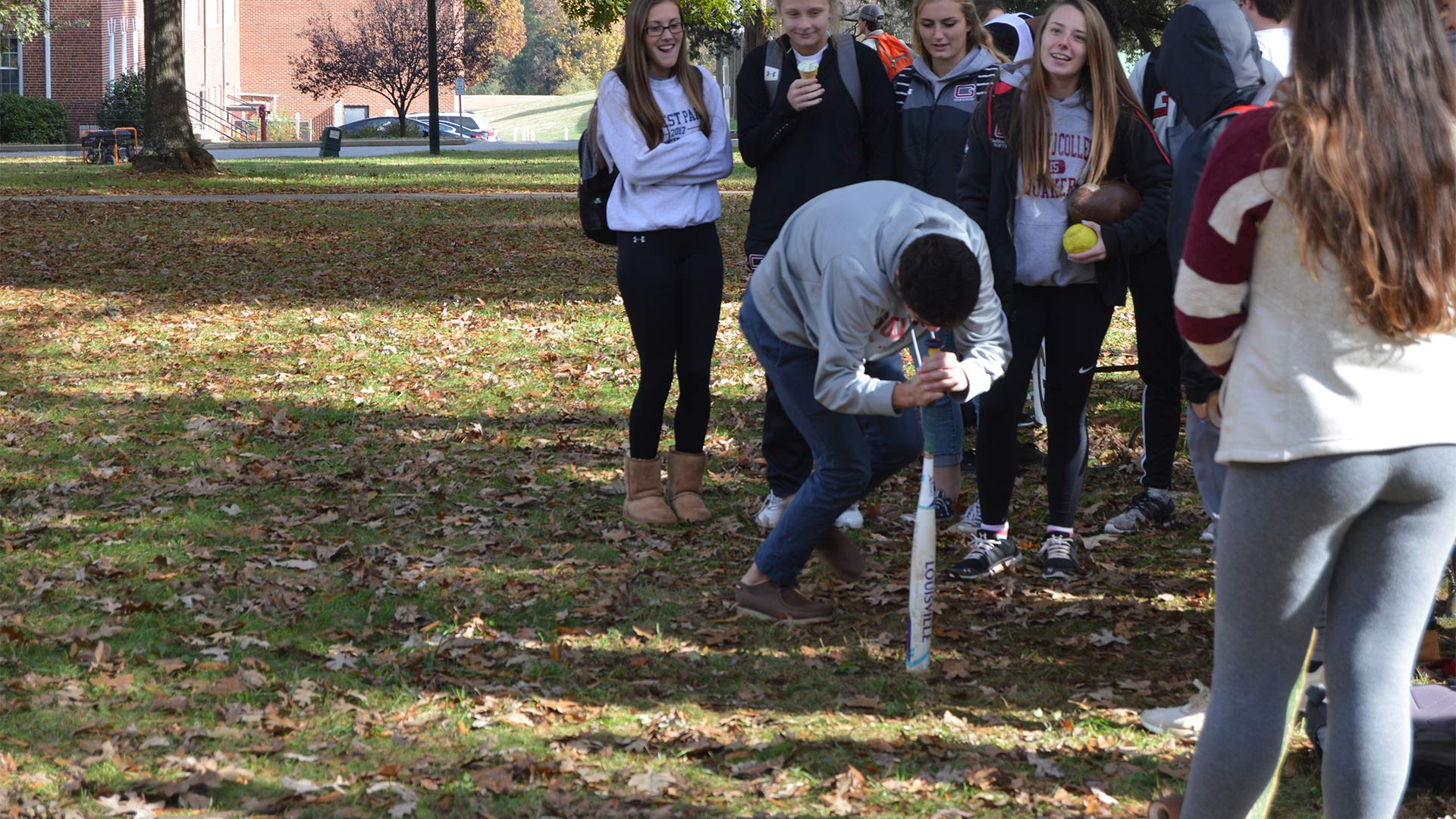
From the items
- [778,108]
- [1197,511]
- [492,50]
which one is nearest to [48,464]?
[778,108]

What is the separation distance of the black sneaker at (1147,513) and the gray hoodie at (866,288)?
2.02 m

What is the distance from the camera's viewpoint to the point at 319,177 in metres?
26.8

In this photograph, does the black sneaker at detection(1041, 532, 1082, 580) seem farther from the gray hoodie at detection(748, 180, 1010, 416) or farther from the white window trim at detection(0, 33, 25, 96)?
the white window trim at detection(0, 33, 25, 96)

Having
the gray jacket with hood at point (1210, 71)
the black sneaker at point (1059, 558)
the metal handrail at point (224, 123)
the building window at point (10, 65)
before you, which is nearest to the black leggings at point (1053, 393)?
the black sneaker at point (1059, 558)

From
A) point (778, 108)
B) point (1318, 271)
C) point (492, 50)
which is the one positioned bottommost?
point (1318, 271)

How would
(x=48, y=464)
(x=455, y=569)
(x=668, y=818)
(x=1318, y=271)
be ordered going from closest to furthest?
1. (x=1318, y=271)
2. (x=668, y=818)
3. (x=455, y=569)
4. (x=48, y=464)

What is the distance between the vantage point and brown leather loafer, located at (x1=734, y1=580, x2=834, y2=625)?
504 centimetres

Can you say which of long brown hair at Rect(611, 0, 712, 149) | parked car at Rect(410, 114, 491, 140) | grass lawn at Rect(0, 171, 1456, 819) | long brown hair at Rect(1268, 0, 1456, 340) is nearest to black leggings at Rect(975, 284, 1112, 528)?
grass lawn at Rect(0, 171, 1456, 819)

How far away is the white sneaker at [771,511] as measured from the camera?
A: 6.23m

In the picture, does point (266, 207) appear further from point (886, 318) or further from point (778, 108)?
point (886, 318)

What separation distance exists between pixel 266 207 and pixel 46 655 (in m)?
16.4

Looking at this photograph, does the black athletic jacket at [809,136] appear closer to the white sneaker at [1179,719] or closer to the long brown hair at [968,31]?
the long brown hair at [968,31]

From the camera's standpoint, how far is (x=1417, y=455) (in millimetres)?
2416

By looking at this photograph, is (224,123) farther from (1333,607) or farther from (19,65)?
(1333,607)
